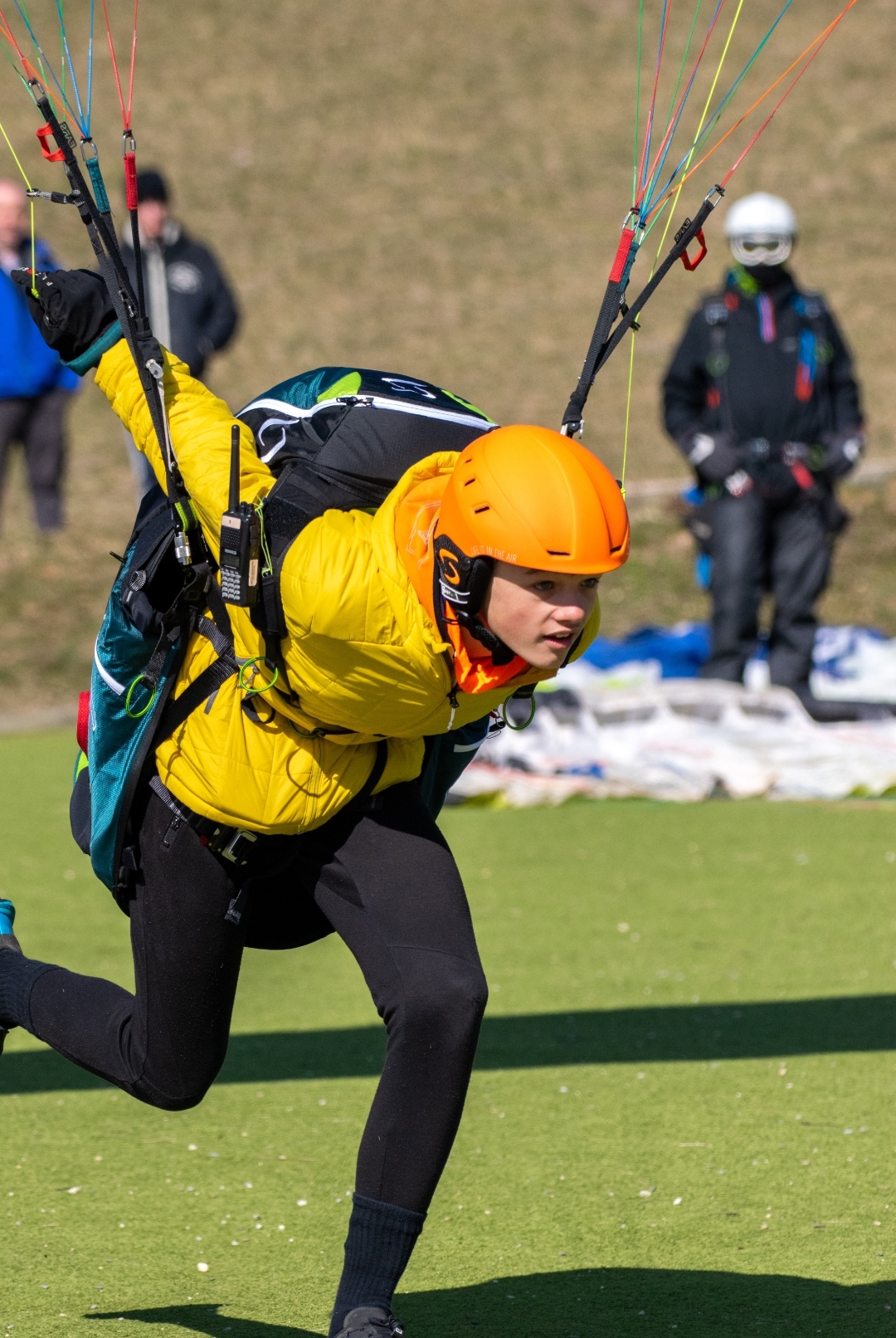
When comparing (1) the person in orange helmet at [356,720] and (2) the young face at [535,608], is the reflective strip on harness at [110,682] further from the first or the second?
(2) the young face at [535,608]

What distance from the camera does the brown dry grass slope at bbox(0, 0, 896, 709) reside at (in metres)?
18.3

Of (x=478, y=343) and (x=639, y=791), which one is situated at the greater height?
(x=639, y=791)

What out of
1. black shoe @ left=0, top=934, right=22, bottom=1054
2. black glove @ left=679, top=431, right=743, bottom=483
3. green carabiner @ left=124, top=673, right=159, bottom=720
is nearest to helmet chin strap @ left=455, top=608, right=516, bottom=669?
green carabiner @ left=124, top=673, right=159, bottom=720

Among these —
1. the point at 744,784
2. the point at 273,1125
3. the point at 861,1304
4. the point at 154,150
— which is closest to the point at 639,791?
the point at 744,784

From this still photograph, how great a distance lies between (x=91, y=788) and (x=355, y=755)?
0.50m

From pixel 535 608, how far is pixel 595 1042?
7.40 ft

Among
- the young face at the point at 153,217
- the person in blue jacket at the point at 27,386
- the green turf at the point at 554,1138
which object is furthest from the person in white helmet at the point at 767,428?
the person in blue jacket at the point at 27,386

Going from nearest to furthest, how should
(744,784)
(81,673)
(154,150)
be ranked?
1. (744,784)
2. (81,673)
3. (154,150)

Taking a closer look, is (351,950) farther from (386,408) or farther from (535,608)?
(386,408)

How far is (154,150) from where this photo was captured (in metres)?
21.1

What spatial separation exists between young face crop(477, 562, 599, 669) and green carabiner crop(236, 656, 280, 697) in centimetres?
33

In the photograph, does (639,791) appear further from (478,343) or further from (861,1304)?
(478,343)

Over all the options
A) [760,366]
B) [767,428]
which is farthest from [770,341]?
[767,428]

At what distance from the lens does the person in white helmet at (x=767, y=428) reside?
7875 mm
